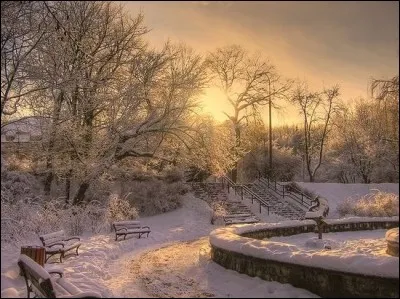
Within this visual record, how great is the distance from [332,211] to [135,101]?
15.8 metres

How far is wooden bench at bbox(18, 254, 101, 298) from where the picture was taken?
24.7 feet

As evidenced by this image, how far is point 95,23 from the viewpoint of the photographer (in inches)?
976

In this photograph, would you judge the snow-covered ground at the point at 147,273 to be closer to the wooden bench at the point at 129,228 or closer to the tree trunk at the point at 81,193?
the wooden bench at the point at 129,228

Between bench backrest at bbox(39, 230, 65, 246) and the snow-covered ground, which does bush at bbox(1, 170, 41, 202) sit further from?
bench backrest at bbox(39, 230, 65, 246)

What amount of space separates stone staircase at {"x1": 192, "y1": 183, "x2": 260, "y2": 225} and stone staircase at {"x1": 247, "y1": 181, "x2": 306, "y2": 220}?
2207mm

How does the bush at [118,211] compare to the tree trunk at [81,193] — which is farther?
the tree trunk at [81,193]

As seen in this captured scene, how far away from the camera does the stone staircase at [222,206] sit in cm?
2544

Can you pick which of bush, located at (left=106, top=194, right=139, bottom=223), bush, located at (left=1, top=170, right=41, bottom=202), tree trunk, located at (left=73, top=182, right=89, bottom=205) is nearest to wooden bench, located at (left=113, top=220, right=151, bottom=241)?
bush, located at (left=106, top=194, right=139, bottom=223)

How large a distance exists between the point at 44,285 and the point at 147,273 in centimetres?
471

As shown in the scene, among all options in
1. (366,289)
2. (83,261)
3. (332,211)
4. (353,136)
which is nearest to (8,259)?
(83,261)

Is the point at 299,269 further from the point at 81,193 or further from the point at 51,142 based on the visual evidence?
the point at 81,193

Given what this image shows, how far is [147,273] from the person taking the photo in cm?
Result: 1198

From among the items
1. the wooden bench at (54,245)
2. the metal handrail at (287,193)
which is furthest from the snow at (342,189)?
the wooden bench at (54,245)

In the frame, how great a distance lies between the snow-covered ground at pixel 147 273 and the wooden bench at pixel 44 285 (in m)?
0.44
